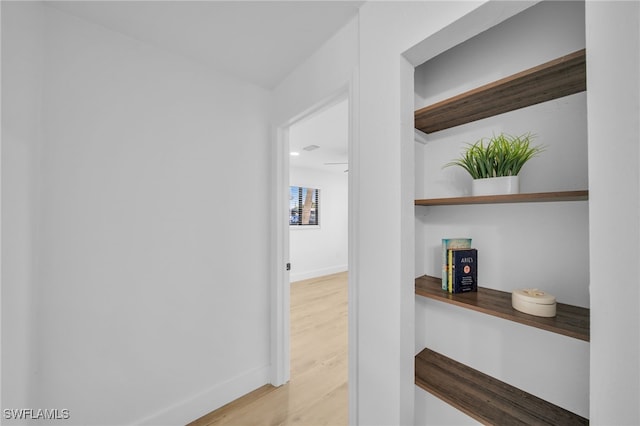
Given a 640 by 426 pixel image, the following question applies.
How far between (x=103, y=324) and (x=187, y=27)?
5.79 ft

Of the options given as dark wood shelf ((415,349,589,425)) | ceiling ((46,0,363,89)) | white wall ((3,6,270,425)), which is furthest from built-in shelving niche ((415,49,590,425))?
white wall ((3,6,270,425))

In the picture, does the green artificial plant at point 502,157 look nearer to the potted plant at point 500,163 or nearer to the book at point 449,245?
the potted plant at point 500,163

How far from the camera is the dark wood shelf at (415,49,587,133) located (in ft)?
2.95

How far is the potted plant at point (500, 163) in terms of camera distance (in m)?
1.07

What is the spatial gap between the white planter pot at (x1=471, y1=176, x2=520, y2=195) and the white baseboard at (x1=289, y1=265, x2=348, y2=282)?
4391 millimetres

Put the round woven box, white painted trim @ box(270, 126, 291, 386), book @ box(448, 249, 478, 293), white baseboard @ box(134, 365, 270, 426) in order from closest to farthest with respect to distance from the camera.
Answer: the round woven box
book @ box(448, 249, 478, 293)
white baseboard @ box(134, 365, 270, 426)
white painted trim @ box(270, 126, 291, 386)

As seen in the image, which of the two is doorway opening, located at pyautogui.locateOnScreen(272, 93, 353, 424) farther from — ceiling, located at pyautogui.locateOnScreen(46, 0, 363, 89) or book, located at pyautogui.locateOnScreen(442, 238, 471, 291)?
book, located at pyautogui.locateOnScreen(442, 238, 471, 291)

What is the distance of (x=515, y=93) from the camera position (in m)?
1.05

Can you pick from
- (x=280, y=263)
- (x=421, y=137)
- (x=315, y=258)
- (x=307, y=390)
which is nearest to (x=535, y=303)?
(x=421, y=137)

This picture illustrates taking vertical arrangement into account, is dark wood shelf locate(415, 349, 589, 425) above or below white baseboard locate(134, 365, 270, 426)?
above

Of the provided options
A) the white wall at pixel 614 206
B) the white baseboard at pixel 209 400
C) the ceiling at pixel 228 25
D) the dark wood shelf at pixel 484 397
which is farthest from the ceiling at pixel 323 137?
the white baseboard at pixel 209 400

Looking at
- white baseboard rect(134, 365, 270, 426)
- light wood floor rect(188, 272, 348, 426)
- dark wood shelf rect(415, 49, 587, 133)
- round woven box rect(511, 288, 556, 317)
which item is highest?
dark wood shelf rect(415, 49, 587, 133)

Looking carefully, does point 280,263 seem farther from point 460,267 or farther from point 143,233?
point 460,267

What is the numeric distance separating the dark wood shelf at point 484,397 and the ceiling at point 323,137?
178cm
